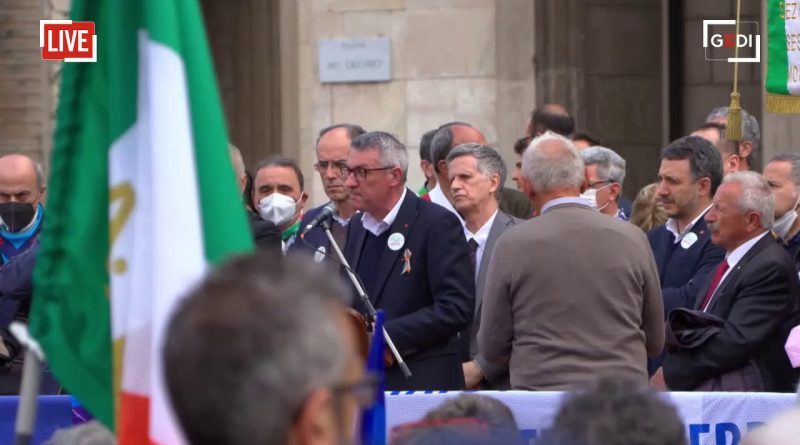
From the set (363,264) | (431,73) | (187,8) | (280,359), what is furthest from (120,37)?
(431,73)

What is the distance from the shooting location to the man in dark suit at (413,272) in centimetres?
704

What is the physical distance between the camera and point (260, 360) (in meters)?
2.15

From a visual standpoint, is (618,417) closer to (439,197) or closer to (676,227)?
(676,227)

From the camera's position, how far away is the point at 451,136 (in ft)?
31.6

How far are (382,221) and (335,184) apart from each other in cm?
143

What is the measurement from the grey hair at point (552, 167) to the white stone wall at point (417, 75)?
28.4 feet

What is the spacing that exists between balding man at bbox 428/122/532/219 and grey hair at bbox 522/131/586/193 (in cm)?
213

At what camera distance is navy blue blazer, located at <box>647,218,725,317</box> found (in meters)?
7.66

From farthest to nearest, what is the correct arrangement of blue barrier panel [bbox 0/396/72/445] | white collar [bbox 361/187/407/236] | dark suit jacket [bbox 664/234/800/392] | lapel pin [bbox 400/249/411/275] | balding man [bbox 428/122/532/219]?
balding man [bbox 428/122/532/219] → white collar [bbox 361/187/407/236] → lapel pin [bbox 400/249/411/275] → dark suit jacket [bbox 664/234/800/392] → blue barrier panel [bbox 0/396/72/445]

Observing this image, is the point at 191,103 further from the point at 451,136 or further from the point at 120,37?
the point at 451,136

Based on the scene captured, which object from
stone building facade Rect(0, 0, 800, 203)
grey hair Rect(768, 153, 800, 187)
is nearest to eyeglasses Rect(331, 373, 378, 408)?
grey hair Rect(768, 153, 800, 187)

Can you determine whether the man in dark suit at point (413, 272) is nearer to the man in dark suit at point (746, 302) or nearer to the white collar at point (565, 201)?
the white collar at point (565, 201)

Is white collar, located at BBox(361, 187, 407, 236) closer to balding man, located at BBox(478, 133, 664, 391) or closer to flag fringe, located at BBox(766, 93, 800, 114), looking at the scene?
balding man, located at BBox(478, 133, 664, 391)

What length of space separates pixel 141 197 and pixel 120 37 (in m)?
0.40
